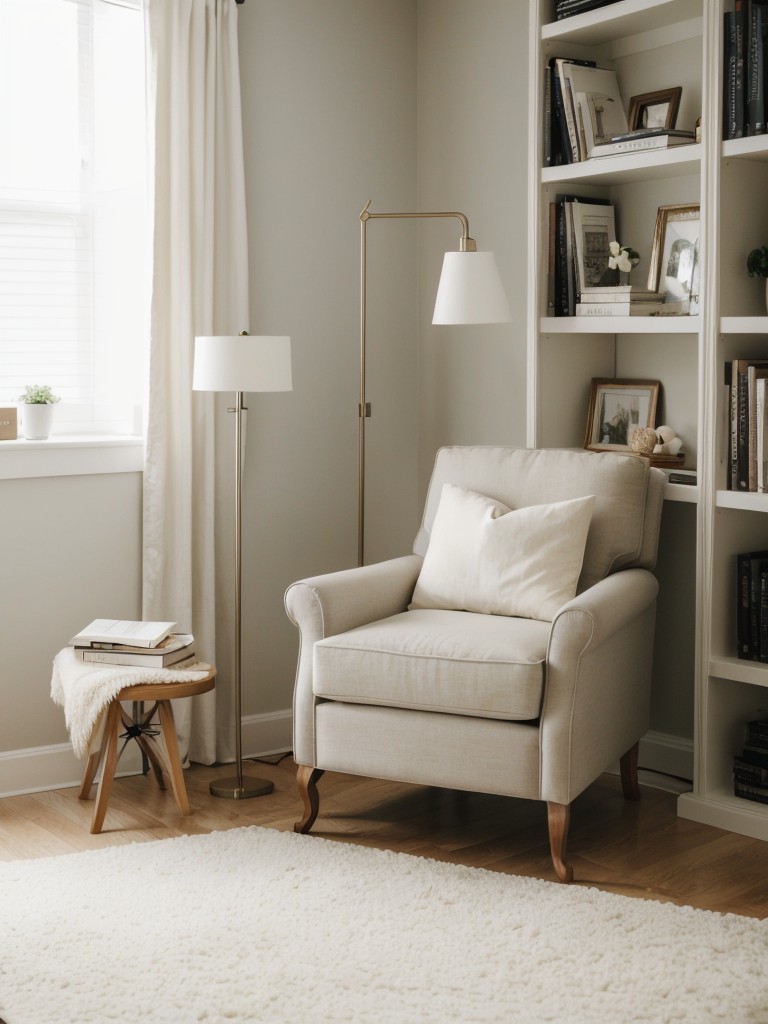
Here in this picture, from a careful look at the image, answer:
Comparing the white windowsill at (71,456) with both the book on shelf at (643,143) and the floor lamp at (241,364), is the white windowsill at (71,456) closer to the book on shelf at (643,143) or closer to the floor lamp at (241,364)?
the floor lamp at (241,364)

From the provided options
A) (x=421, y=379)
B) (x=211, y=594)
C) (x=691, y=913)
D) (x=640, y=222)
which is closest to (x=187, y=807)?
(x=211, y=594)

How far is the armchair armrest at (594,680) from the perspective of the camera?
2711 mm

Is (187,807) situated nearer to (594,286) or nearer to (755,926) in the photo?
(755,926)

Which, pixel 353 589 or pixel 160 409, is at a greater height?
pixel 160 409

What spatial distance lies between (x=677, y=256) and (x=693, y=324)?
32 cm

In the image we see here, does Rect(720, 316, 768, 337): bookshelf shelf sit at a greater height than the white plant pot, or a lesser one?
greater

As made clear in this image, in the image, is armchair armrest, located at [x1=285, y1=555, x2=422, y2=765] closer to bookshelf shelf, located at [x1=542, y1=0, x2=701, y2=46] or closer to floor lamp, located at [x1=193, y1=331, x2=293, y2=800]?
floor lamp, located at [x1=193, y1=331, x2=293, y2=800]

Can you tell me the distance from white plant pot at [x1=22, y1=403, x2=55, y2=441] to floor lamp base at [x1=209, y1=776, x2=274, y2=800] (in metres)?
1.13

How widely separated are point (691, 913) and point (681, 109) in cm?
218

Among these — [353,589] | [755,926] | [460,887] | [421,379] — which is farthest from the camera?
[421,379]

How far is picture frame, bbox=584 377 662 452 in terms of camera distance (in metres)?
3.52

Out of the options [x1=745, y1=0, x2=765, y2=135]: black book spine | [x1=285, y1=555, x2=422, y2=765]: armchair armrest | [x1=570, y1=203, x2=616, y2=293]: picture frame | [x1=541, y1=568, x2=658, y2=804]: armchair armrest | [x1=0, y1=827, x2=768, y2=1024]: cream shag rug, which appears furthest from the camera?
[x1=570, y1=203, x2=616, y2=293]: picture frame

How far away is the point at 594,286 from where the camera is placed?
3.48m

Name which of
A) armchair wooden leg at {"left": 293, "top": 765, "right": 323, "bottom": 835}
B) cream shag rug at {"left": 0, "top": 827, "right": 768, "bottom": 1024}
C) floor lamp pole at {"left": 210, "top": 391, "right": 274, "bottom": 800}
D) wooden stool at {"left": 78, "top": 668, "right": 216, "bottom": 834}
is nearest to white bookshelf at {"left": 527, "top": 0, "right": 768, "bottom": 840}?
cream shag rug at {"left": 0, "top": 827, "right": 768, "bottom": 1024}
